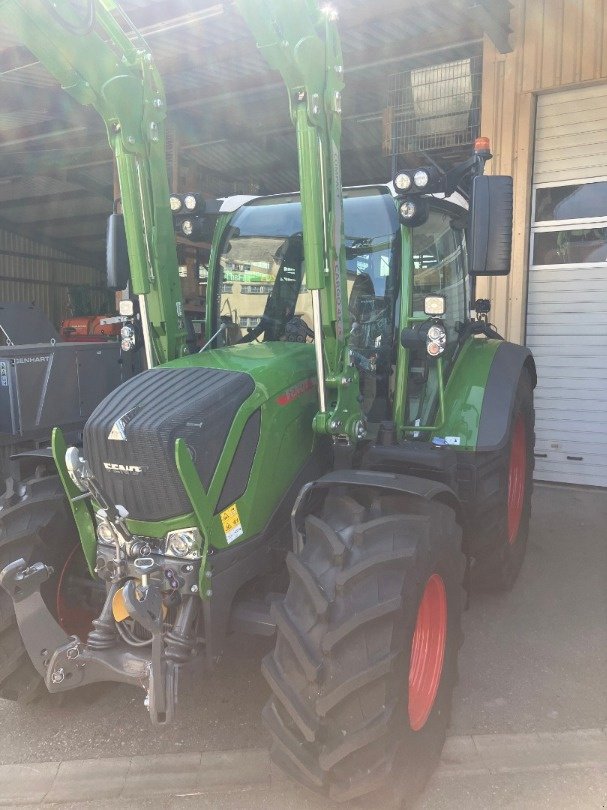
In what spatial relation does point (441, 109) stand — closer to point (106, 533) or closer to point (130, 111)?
point (130, 111)

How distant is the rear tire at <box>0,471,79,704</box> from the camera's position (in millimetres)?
2693

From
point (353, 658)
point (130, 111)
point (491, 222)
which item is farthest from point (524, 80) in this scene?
point (353, 658)

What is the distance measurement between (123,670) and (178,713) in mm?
792

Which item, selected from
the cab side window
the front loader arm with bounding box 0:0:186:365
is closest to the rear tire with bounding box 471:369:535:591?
the cab side window

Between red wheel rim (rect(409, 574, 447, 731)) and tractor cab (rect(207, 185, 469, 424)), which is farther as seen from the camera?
tractor cab (rect(207, 185, 469, 424))

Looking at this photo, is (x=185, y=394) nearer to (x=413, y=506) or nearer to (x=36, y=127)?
(x=413, y=506)

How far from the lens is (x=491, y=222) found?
282cm

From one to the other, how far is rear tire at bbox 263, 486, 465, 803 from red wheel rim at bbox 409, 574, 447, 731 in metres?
0.08

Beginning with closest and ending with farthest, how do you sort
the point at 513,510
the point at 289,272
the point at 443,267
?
1. the point at 289,272
2. the point at 443,267
3. the point at 513,510

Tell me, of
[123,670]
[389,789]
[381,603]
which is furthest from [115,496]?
[389,789]

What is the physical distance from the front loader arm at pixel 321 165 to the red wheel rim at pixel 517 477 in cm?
180

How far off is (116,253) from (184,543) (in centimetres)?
177

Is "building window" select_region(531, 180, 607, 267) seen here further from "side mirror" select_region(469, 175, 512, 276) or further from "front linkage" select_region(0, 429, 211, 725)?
"front linkage" select_region(0, 429, 211, 725)

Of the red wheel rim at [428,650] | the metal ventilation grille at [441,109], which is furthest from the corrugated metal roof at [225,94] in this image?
the red wheel rim at [428,650]
